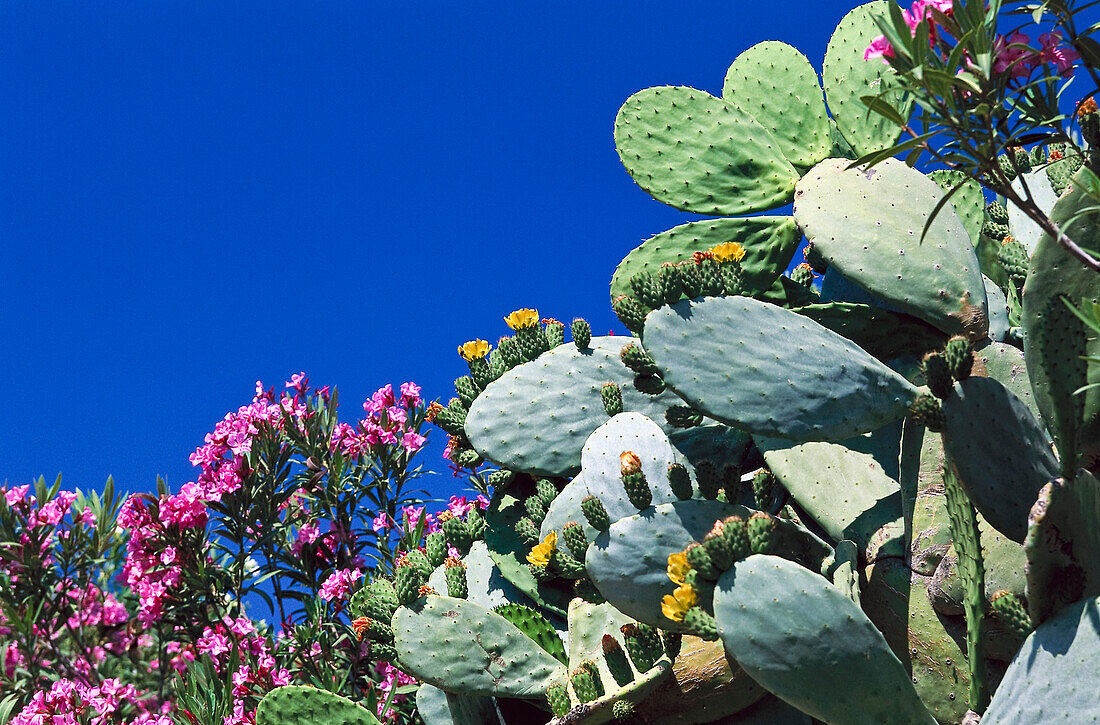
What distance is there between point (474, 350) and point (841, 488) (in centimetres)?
131

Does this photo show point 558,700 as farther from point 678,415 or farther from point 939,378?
point 939,378

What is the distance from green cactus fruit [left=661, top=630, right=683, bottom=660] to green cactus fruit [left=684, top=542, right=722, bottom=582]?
58 cm

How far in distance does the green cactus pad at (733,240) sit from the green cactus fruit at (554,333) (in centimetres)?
25

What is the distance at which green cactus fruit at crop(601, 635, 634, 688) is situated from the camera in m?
2.52

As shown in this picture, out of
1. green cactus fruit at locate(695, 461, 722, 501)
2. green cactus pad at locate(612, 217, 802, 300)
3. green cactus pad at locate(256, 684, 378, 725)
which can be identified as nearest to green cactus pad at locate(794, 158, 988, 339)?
green cactus pad at locate(612, 217, 802, 300)

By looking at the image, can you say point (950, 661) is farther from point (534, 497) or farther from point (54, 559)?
point (54, 559)

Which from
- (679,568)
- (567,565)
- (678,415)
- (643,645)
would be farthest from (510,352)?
(679,568)

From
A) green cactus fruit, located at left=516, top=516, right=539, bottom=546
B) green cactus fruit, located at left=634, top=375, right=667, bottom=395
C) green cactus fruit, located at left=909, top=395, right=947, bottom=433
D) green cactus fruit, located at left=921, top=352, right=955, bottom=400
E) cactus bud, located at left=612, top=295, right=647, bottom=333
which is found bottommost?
green cactus fruit, located at left=909, top=395, right=947, bottom=433

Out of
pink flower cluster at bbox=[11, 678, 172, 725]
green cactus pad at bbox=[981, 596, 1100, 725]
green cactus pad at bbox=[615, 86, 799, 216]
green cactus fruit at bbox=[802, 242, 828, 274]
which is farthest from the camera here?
pink flower cluster at bbox=[11, 678, 172, 725]

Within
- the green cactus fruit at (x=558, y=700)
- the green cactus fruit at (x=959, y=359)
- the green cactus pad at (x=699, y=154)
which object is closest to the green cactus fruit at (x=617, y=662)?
the green cactus fruit at (x=558, y=700)

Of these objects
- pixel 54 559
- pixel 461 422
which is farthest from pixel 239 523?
pixel 461 422

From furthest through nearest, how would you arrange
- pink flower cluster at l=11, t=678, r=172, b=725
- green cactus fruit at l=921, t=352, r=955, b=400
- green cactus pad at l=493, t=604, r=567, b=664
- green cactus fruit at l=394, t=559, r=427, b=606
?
pink flower cluster at l=11, t=678, r=172, b=725
green cactus pad at l=493, t=604, r=567, b=664
green cactus fruit at l=394, t=559, r=427, b=606
green cactus fruit at l=921, t=352, r=955, b=400

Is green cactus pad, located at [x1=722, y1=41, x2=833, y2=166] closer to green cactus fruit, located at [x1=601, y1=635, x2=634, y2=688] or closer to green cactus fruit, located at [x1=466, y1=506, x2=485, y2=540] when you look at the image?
green cactus fruit, located at [x1=466, y1=506, x2=485, y2=540]

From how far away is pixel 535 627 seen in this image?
2973mm
